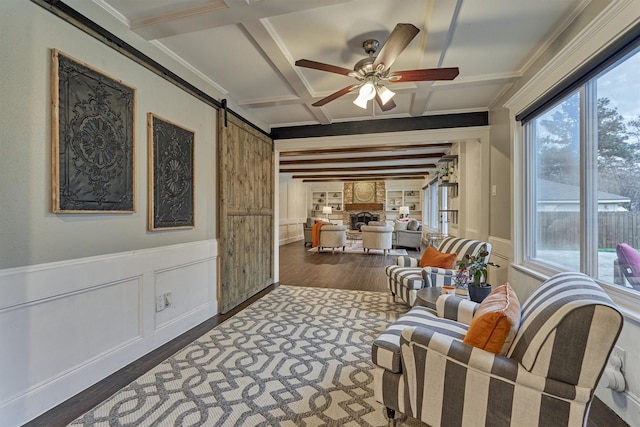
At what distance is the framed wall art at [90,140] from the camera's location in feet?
5.22

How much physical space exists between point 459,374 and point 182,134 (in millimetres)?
2702

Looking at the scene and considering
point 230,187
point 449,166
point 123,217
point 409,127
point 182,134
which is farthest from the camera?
point 449,166

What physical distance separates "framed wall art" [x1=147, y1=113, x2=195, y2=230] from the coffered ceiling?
2.12 feet

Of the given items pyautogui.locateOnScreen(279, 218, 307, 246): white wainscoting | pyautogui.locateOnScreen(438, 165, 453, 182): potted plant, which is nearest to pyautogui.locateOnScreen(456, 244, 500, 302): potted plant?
pyautogui.locateOnScreen(438, 165, 453, 182): potted plant

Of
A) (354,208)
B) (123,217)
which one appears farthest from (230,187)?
(354,208)

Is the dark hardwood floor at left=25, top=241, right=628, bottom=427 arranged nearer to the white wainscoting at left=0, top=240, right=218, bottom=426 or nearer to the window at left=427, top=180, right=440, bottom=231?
the white wainscoting at left=0, top=240, right=218, bottom=426

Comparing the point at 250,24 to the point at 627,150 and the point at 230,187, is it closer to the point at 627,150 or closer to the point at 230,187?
the point at 230,187

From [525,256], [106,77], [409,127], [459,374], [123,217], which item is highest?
[409,127]

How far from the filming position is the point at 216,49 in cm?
234

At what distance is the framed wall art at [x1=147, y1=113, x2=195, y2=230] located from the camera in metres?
2.24

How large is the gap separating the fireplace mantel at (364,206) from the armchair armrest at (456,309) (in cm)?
991

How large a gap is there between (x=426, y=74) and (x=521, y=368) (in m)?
1.93

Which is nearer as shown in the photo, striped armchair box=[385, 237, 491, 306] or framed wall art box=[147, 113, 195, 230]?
framed wall art box=[147, 113, 195, 230]

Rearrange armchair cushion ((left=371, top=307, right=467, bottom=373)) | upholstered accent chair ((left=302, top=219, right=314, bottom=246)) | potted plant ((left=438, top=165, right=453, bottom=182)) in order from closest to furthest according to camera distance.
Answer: armchair cushion ((left=371, top=307, right=467, bottom=373)), potted plant ((left=438, top=165, right=453, bottom=182)), upholstered accent chair ((left=302, top=219, right=314, bottom=246))
